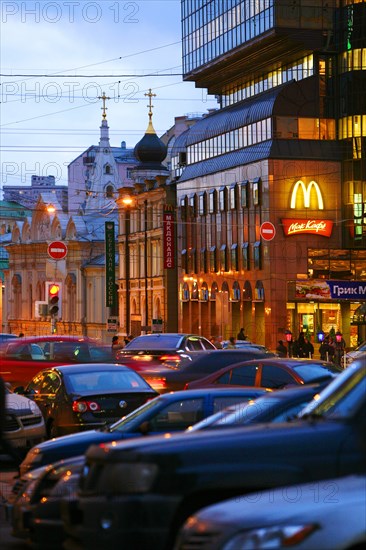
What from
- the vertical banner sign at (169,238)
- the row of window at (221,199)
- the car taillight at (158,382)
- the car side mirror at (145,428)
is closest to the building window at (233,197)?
the row of window at (221,199)

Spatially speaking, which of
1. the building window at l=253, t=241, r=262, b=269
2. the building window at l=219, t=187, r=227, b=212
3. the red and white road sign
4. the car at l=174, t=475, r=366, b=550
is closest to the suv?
the car at l=174, t=475, r=366, b=550

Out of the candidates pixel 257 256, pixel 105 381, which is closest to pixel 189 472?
pixel 105 381

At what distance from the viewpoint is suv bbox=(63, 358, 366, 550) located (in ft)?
24.5

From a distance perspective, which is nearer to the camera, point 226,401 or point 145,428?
point 145,428

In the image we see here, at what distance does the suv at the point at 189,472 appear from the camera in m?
7.47

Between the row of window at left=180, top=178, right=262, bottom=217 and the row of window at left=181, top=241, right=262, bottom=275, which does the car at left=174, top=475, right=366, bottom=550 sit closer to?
the row of window at left=181, top=241, right=262, bottom=275

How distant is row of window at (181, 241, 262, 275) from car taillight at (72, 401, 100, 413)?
50741mm

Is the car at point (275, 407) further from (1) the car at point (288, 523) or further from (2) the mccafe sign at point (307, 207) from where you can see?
(2) the mccafe sign at point (307, 207)

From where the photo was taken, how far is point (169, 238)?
82.1 meters

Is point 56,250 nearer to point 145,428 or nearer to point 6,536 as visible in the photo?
point 145,428

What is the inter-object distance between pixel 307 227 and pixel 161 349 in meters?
34.3

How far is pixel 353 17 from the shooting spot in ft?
228

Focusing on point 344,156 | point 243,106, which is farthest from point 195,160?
point 344,156

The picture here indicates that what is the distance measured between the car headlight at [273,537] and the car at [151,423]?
6.90 metres
